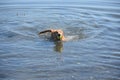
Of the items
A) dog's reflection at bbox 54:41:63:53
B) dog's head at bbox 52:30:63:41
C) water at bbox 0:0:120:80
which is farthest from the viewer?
dog's head at bbox 52:30:63:41

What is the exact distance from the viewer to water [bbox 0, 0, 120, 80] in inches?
339

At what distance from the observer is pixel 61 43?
37.0 ft

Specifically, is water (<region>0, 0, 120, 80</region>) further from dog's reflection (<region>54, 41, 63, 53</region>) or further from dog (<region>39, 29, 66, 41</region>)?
dog (<region>39, 29, 66, 41</region>)

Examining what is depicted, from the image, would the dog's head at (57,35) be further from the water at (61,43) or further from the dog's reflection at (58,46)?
the water at (61,43)

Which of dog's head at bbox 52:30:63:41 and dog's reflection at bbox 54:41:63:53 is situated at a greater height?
dog's head at bbox 52:30:63:41

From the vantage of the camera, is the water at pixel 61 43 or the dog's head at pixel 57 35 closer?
the water at pixel 61 43

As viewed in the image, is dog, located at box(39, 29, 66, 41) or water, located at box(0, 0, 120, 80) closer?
water, located at box(0, 0, 120, 80)

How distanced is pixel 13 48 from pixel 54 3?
7.64 metres

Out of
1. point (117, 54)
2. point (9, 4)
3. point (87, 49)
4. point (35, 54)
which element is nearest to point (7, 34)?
point (35, 54)

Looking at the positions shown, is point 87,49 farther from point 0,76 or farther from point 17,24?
point 17,24

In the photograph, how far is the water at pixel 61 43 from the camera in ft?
28.2

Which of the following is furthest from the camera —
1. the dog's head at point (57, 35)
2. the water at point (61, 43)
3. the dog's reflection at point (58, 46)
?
the dog's head at point (57, 35)

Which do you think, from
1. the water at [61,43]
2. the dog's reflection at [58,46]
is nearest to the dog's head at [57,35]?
the dog's reflection at [58,46]

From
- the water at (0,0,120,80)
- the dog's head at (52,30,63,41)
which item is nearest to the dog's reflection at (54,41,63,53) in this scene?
the water at (0,0,120,80)
